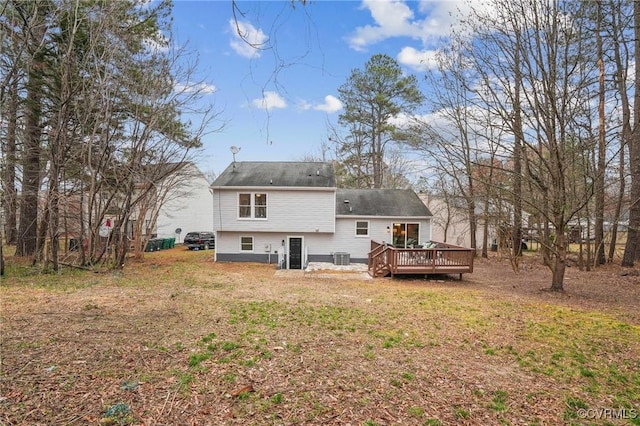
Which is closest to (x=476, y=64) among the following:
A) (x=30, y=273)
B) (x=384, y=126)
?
(x=384, y=126)

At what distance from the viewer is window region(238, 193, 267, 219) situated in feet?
55.3

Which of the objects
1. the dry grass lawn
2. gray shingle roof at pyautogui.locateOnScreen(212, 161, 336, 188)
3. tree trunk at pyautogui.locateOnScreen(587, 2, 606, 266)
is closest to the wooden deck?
the dry grass lawn

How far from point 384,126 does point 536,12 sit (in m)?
14.1

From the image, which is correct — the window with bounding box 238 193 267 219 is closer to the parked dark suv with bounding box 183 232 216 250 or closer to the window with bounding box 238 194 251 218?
the window with bounding box 238 194 251 218

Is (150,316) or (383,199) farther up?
(383,199)

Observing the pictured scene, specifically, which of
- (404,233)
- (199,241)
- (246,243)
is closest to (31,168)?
(246,243)

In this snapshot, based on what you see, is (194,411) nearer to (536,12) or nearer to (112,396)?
(112,396)

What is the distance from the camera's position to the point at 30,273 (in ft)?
32.0

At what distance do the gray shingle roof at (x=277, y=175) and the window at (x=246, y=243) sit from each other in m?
3.01

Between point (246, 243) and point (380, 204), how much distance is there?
7.82 metres

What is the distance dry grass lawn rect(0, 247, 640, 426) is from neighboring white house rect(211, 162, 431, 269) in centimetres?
905

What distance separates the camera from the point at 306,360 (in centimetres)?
411

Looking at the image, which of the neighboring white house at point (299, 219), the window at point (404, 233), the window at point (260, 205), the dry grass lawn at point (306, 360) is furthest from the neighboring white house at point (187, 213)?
the dry grass lawn at point (306, 360)

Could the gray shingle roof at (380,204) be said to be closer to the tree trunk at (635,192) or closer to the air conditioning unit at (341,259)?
the air conditioning unit at (341,259)
